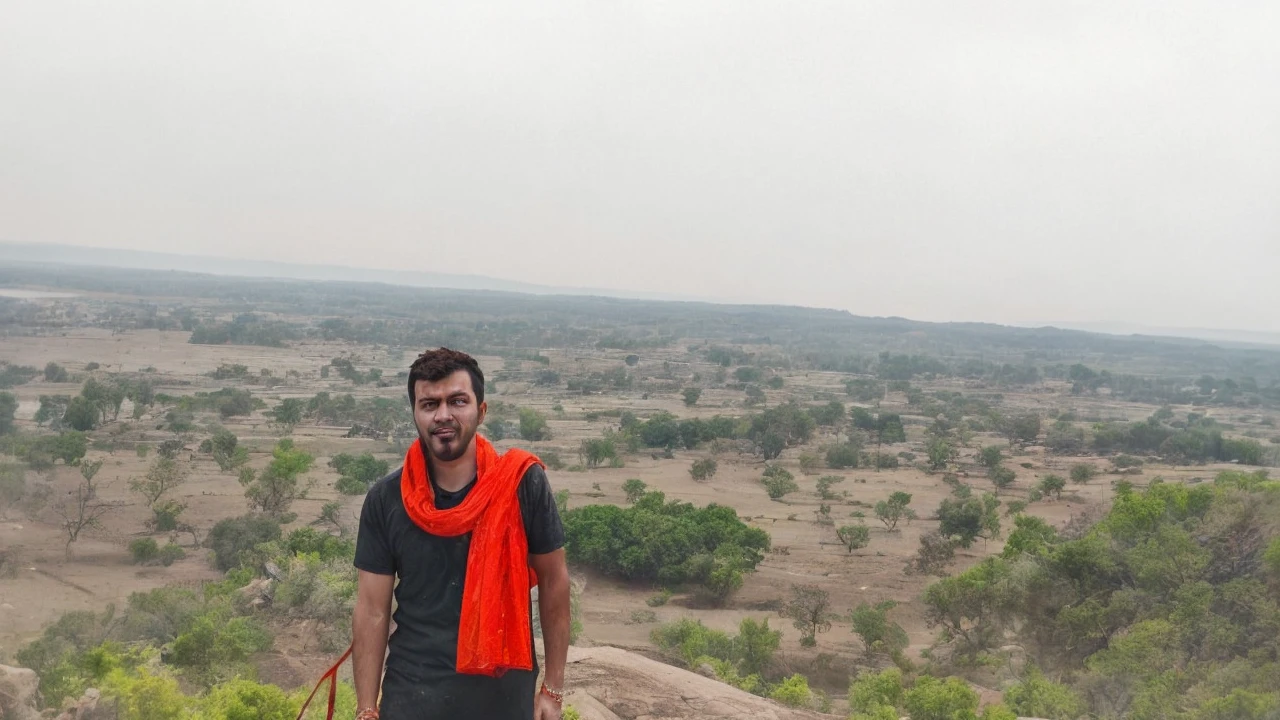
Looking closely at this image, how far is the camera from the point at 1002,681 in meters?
14.9

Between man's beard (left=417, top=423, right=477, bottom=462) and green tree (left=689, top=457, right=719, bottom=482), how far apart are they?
3117 centimetres

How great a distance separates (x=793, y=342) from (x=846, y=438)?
138ft

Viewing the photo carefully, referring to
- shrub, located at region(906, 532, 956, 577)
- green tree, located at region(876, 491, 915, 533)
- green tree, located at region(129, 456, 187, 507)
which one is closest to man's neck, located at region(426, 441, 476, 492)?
shrub, located at region(906, 532, 956, 577)

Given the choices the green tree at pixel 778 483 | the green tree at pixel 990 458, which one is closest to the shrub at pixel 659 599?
the green tree at pixel 778 483

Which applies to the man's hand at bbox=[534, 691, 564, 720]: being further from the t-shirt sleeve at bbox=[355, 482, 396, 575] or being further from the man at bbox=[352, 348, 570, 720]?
the t-shirt sleeve at bbox=[355, 482, 396, 575]

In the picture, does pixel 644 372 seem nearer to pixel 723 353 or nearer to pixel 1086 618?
pixel 723 353

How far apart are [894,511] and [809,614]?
10.1 meters

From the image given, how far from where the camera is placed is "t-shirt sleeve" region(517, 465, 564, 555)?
294 cm

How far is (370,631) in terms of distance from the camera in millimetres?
3037

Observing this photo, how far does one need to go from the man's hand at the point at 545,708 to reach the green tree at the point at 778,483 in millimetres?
29461

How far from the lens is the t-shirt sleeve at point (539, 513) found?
116 inches

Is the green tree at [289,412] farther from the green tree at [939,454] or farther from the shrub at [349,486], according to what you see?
the green tree at [939,454]

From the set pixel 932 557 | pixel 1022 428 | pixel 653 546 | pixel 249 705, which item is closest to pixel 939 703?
pixel 249 705

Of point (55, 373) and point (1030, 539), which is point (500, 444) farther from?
point (1030, 539)
